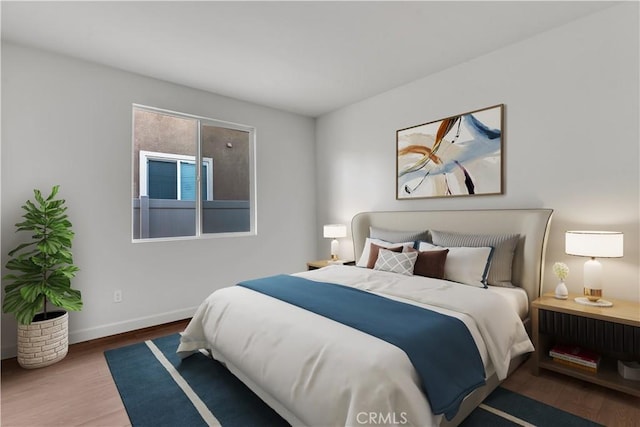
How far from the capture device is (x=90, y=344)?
2.87 metres

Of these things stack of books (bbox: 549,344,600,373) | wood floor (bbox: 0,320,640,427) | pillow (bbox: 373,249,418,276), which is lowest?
wood floor (bbox: 0,320,640,427)

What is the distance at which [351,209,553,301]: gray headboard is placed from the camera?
246 centimetres

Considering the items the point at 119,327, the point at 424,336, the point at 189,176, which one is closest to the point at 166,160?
the point at 189,176

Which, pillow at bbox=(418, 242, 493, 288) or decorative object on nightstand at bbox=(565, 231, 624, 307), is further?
pillow at bbox=(418, 242, 493, 288)

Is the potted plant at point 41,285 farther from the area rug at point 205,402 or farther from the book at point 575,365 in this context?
the book at point 575,365

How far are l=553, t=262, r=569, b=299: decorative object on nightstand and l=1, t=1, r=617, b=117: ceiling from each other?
195cm

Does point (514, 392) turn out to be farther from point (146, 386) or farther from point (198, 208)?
point (198, 208)

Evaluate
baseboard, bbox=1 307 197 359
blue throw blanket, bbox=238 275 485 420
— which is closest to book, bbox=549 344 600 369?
blue throw blanket, bbox=238 275 485 420

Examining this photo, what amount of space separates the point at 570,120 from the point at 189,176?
12.6 feet

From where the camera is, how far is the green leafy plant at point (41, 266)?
2342 mm

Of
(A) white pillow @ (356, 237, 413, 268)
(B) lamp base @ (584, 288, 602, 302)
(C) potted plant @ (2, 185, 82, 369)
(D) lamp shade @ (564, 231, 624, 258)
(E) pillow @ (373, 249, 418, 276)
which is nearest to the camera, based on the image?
(D) lamp shade @ (564, 231, 624, 258)

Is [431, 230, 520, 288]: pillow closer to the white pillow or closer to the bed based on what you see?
the bed

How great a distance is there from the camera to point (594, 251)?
2.05 meters

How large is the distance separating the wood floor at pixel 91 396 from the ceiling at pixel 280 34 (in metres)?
2.72
